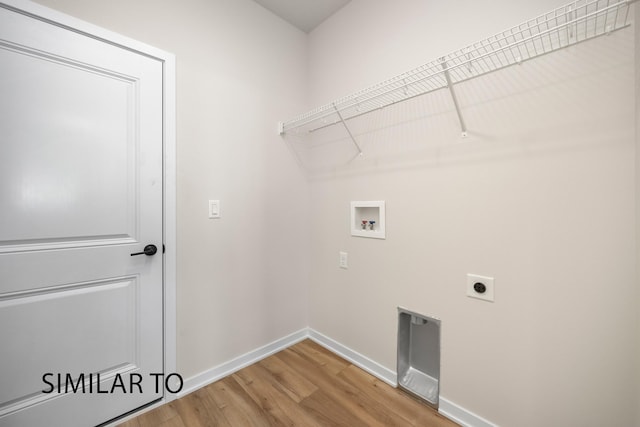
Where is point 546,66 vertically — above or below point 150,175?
above

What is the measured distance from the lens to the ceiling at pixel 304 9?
6.21 feet

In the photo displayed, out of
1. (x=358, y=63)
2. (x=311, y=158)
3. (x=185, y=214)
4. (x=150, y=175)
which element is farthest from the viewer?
(x=311, y=158)

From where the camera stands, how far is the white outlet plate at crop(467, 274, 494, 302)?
1267 mm

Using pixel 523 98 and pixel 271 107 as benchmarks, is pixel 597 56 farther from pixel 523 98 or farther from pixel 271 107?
pixel 271 107

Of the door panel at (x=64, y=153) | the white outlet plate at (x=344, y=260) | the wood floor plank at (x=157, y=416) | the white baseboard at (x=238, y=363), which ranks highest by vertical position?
the door panel at (x=64, y=153)

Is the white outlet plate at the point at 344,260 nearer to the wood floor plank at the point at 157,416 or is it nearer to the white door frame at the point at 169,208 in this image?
the white door frame at the point at 169,208

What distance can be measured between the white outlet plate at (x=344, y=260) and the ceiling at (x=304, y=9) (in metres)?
1.86

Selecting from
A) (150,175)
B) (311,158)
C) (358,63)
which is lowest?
(150,175)

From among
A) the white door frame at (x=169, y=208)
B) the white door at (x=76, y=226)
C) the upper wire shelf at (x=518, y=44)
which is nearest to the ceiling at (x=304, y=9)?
the upper wire shelf at (x=518, y=44)

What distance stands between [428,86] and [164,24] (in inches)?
61.5

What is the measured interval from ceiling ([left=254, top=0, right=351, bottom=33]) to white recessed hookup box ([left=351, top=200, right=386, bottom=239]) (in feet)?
4.91

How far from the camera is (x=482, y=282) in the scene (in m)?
1.29

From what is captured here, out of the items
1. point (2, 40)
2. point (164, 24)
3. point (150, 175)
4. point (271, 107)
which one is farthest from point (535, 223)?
point (2, 40)

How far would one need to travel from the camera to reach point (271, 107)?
1990 millimetres
